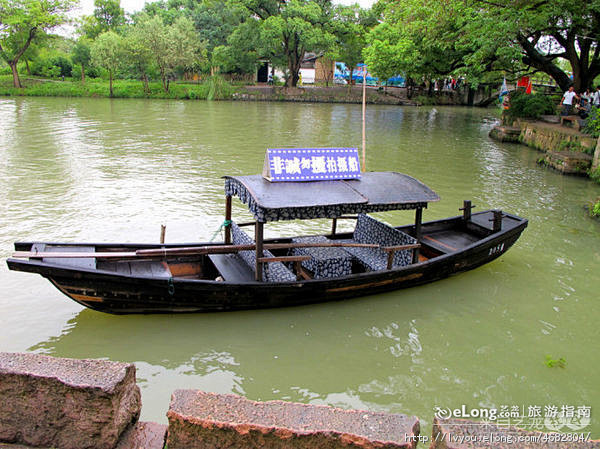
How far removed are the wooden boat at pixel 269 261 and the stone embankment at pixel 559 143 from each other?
9.93 metres

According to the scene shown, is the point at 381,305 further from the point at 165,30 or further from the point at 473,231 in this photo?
the point at 165,30

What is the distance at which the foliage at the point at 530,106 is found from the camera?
24.2 meters

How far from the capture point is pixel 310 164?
25.0ft

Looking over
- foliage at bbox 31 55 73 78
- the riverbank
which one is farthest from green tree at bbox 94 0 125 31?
the riverbank

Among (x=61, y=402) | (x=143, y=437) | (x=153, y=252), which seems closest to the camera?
(x=61, y=402)

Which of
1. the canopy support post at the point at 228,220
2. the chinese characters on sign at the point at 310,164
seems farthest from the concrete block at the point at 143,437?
the canopy support post at the point at 228,220

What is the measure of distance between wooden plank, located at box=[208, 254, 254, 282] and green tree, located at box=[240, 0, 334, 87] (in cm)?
3570

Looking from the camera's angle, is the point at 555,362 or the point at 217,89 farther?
the point at 217,89

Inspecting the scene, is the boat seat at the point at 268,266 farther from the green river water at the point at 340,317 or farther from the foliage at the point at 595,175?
the foliage at the point at 595,175

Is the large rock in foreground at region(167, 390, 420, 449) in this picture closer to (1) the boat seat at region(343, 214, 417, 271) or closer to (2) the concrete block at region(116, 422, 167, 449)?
(2) the concrete block at region(116, 422, 167, 449)

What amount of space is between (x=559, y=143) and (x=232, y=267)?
17018 mm

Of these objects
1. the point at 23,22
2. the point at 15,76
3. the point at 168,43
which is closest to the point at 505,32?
the point at 168,43

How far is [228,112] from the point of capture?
3372cm

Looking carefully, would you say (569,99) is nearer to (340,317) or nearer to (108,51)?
(340,317)
